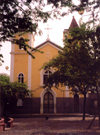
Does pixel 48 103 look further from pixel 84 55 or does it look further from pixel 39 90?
pixel 84 55

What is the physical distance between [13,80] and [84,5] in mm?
23085

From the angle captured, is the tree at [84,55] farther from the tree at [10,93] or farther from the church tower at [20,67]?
the church tower at [20,67]

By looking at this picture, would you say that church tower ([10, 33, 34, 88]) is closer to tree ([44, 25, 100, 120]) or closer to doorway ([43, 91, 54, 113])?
doorway ([43, 91, 54, 113])

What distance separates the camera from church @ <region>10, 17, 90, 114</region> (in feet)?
93.9

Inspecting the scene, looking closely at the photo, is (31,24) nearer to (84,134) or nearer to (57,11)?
(57,11)

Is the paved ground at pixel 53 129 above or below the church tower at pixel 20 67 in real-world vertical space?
below

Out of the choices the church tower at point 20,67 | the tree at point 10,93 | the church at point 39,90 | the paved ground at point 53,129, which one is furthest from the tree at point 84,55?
the church tower at point 20,67

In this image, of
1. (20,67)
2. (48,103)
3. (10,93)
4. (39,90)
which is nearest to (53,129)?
(10,93)

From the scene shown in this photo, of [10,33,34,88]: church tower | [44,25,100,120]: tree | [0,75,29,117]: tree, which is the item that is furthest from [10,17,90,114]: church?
[44,25,100,120]: tree

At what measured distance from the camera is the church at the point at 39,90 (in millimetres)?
28625

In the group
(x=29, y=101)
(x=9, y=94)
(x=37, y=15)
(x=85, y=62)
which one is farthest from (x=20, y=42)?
(x=29, y=101)

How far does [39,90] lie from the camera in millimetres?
29438

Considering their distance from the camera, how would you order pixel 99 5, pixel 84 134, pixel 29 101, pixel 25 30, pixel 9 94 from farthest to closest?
pixel 29 101 < pixel 9 94 < pixel 84 134 < pixel 25 30 < pixel 99 5

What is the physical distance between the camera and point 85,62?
1490 centimetres
